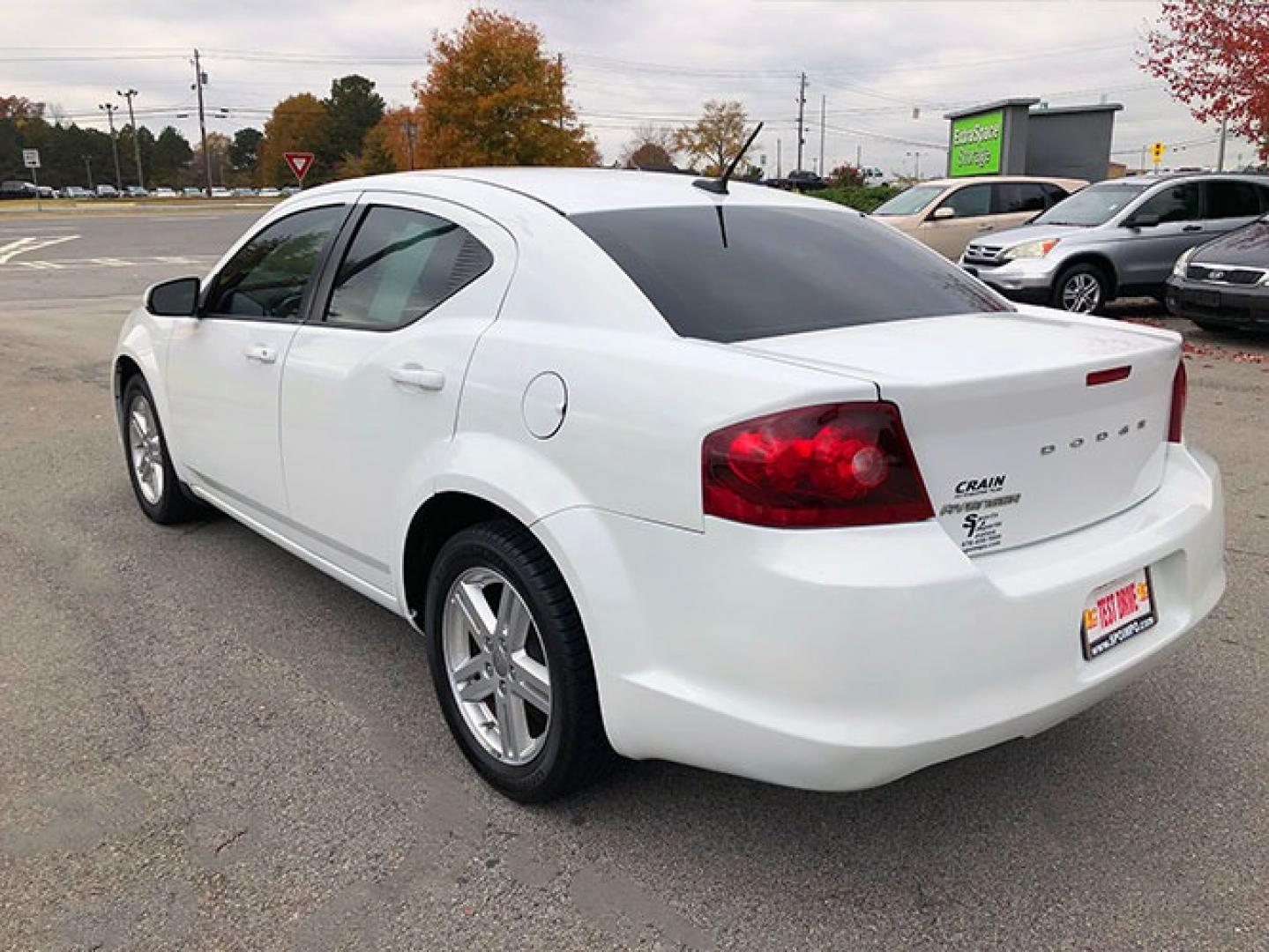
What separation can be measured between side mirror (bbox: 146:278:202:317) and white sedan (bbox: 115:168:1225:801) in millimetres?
913

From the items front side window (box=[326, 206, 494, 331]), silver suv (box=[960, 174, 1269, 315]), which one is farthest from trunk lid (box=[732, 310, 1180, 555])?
silver suv (box=[960, 174, 1269, 315])

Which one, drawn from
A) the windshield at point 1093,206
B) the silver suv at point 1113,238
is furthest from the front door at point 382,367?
the windshield at point 1093,206

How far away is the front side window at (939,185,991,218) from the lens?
15328 millimetres

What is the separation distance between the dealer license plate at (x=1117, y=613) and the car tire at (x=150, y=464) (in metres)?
3.86

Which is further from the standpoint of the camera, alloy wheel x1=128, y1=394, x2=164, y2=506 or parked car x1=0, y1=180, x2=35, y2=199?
parked car x1=0, y1=180, x2=35, y2=199

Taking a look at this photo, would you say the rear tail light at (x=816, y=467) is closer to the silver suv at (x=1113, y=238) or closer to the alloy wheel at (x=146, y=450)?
the alloy wheel at (x=146, y=450)

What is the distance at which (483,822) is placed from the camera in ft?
8.81

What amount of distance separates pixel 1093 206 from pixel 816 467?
500 inches

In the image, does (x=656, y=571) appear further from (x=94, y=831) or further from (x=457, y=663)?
(x=94, y=831)

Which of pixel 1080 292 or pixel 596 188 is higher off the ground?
pixel 596 188

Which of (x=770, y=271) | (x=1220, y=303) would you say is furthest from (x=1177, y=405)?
(x=1220, y=303)

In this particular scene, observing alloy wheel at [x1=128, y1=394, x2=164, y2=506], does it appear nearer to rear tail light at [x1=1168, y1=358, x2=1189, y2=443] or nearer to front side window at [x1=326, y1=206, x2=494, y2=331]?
front side window at [x1=326, y1=206, x2=494, y2=331]

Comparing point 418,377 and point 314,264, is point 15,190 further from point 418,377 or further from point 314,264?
point 418,377

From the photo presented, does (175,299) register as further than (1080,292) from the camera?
No
